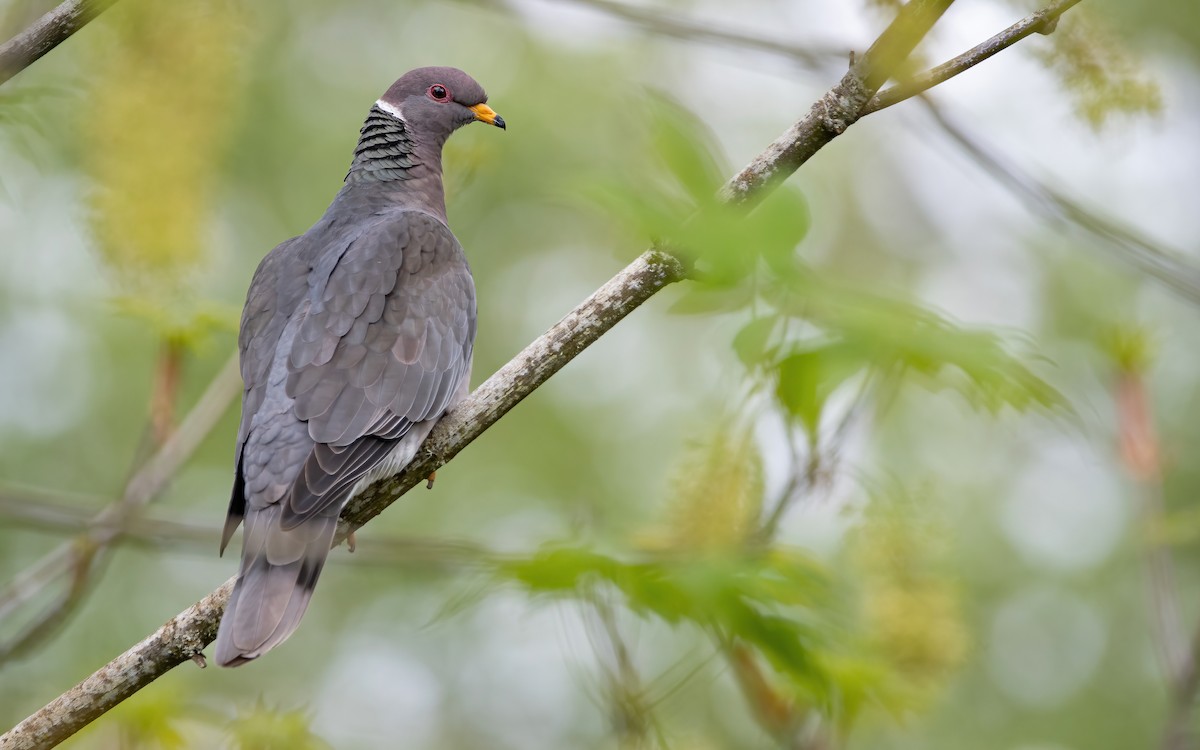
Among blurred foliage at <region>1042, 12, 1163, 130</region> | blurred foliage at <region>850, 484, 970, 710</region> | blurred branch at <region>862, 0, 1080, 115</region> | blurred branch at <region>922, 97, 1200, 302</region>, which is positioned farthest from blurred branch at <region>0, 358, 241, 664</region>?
blurred foliage at <region>1042, 12, 1163, 130</region>

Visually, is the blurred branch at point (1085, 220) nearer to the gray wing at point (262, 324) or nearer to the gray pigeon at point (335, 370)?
the gray pigeon at point (335, 370)

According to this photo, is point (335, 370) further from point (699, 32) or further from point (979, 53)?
point (979, 53)

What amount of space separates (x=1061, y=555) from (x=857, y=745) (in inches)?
86.9

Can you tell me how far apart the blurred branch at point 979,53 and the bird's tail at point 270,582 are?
68.9 inches

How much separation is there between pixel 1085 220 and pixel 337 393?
2.05 metres

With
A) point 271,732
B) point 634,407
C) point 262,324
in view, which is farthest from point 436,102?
point 634,407

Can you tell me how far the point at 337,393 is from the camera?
3332 mm

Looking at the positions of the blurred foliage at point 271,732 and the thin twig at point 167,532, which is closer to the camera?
the blurred foliage at point 271,732

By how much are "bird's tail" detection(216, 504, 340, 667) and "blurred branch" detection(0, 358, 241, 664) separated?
28cm

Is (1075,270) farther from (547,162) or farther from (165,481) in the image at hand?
(165,481)

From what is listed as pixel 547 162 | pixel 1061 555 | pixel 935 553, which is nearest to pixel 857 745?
pixel 1061 555

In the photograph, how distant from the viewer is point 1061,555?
30.7ft

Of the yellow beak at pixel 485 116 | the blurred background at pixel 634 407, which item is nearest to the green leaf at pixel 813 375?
the blurred background at pixel 634 407

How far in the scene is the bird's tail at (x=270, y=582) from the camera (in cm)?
270
